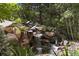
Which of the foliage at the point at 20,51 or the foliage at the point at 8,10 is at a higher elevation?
the foliage at the point at 8,10

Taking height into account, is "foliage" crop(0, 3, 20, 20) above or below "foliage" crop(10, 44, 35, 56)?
above

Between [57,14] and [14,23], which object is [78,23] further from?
[14,23]

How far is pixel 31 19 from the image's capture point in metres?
1.14

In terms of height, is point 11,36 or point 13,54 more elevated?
point 11,36

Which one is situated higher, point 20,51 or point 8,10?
point 8,10

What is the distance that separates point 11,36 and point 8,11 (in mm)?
188

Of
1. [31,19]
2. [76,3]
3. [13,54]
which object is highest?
[76,3]

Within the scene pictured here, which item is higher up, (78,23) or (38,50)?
(78,23)

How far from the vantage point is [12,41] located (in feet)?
3.71

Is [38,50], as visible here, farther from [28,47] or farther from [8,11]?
[8,11]

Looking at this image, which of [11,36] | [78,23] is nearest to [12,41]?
[11,36]

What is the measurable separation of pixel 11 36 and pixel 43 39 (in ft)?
0.78

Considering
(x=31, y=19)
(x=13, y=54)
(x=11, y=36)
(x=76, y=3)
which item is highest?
(x=76, y=3)

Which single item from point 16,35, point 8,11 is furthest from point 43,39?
point 8,11
